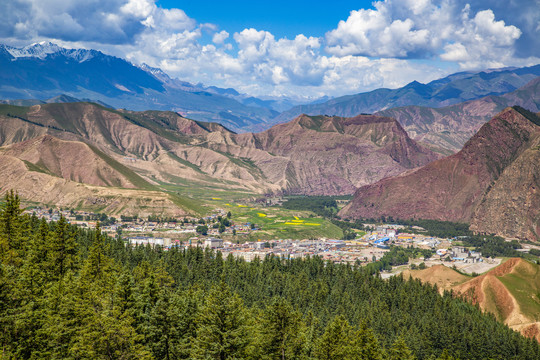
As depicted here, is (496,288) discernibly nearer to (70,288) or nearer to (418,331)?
(418,331)

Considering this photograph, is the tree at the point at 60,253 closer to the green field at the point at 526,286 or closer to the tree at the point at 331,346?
the tree at the point at 331,346

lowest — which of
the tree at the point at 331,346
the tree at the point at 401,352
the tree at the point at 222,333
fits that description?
the tree at the point at 401,352

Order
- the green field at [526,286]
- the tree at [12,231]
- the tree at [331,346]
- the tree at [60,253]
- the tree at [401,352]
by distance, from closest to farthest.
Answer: the tree at [331,346] < the tree at [12,231] < the tree at [401,352] < the tree at [60,253] < the green field at [526,286]

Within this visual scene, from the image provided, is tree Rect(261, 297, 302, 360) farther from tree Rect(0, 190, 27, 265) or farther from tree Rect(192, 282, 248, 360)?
tree Rect(0, 190, 27, 265)

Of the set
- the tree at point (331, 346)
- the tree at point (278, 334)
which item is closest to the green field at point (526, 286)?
the tree at point (331, 346)

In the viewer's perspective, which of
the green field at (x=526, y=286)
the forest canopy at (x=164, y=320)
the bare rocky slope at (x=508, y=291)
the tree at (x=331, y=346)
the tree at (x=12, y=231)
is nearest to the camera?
the forest canopy at (x=164, y=320)

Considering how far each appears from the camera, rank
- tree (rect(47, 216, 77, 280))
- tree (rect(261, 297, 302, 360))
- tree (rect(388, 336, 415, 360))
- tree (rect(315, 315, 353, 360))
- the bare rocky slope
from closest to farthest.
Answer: tree (rect(315, 315, 353, 360)) < tree (rect(261, 297, 302, 360)) < tree (rect(388, 336, 415, 360)) < tree (rect(47, 216, 77, 280)) < the bare rocky slope

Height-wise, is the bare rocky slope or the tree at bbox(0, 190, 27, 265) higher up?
the tree at bbox(0, 190, 27, 265)

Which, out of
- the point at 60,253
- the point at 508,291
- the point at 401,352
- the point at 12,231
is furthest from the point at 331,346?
the point at 508,291

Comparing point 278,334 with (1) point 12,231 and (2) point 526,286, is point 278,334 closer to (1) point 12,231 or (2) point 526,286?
(1) point 12,231

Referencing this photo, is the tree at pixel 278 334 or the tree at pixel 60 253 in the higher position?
the tree at pixel 60 253

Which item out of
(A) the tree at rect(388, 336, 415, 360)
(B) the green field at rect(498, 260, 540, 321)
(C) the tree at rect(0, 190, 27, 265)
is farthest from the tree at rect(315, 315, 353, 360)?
(B) the green field at rect(498, 260, 540, 321)

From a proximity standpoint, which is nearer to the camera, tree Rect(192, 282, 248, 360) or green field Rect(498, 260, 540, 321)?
tree Rect(192, 282, 248, 360)
